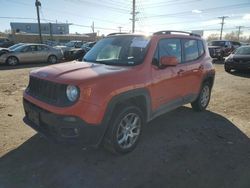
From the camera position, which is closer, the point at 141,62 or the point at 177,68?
the point at 141,62

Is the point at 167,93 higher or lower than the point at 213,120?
higher

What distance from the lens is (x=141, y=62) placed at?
396cm

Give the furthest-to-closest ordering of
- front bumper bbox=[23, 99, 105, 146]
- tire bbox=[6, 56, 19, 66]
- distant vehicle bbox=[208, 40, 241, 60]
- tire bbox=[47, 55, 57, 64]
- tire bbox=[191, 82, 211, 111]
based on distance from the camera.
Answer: distant vehicle bbox=[208, 40, 241, 60] < tire bbox=[47, 55, 57, 64] < tire bbox=[6, 56, 19, 66] < tire bbox=[191, 82, 211, 111] < front bumper bbox=[23, 99, 105, 146]

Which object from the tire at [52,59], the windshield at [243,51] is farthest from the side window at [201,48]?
the tire at [52,59]

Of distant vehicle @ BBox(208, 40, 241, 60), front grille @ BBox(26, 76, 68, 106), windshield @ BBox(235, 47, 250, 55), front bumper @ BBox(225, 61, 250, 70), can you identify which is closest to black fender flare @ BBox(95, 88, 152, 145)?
front grille @ BBox(26, 76, 68, 106)

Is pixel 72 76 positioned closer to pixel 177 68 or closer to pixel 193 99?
pixel 177 68

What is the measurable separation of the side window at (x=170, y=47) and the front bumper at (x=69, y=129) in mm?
1899

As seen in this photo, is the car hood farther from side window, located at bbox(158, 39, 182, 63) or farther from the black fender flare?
side window, located at bbox(158, 39, 182, 63)

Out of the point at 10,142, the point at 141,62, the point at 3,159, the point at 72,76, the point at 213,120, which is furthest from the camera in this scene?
the point at 213,120

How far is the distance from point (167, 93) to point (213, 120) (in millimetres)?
1796

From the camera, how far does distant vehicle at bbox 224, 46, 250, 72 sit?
1280 cm

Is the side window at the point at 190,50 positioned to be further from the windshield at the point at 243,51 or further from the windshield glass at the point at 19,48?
the windshield glass at the point at 19,48

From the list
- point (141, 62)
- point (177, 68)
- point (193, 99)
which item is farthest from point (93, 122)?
point (193, 99)

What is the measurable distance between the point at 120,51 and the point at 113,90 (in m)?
1.27
